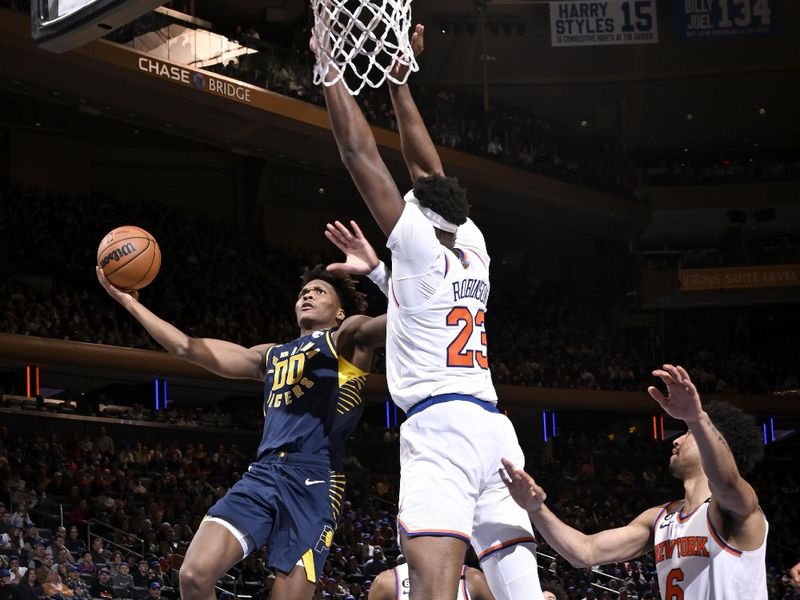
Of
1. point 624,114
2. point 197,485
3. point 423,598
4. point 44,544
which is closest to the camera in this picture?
point 423,598

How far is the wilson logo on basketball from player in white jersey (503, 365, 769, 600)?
9.20 feet

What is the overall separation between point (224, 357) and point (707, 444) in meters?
2.78

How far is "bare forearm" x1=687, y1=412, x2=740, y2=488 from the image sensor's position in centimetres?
408

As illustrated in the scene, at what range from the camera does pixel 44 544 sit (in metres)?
13.2

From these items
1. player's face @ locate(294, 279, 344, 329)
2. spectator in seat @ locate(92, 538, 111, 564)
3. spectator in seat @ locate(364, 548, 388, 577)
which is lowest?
spectator in seat @ locate(364, 548, 388, 577)

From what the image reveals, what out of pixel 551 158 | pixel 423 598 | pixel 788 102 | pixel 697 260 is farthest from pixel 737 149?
pixel 423 598

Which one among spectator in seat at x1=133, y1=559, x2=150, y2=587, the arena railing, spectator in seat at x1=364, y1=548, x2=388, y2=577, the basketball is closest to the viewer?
the basketball

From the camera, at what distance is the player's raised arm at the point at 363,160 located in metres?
4.25

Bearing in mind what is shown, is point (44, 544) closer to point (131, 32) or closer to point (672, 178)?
point (131, 32)

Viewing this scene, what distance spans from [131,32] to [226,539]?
52.2 feet

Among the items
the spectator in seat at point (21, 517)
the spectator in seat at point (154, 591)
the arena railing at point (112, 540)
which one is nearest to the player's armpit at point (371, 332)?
the spectator in seat at point (154, 591)

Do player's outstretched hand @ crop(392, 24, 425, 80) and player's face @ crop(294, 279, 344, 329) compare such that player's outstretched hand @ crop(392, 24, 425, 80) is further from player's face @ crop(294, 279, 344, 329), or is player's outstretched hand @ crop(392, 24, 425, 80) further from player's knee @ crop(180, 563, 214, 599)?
player's knee @ crop(180, 563, 214, 599)

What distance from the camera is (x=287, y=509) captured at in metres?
5.53

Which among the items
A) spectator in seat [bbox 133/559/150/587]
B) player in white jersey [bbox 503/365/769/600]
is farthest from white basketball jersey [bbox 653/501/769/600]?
spectator in seat [bbox 133/559/150/587]
